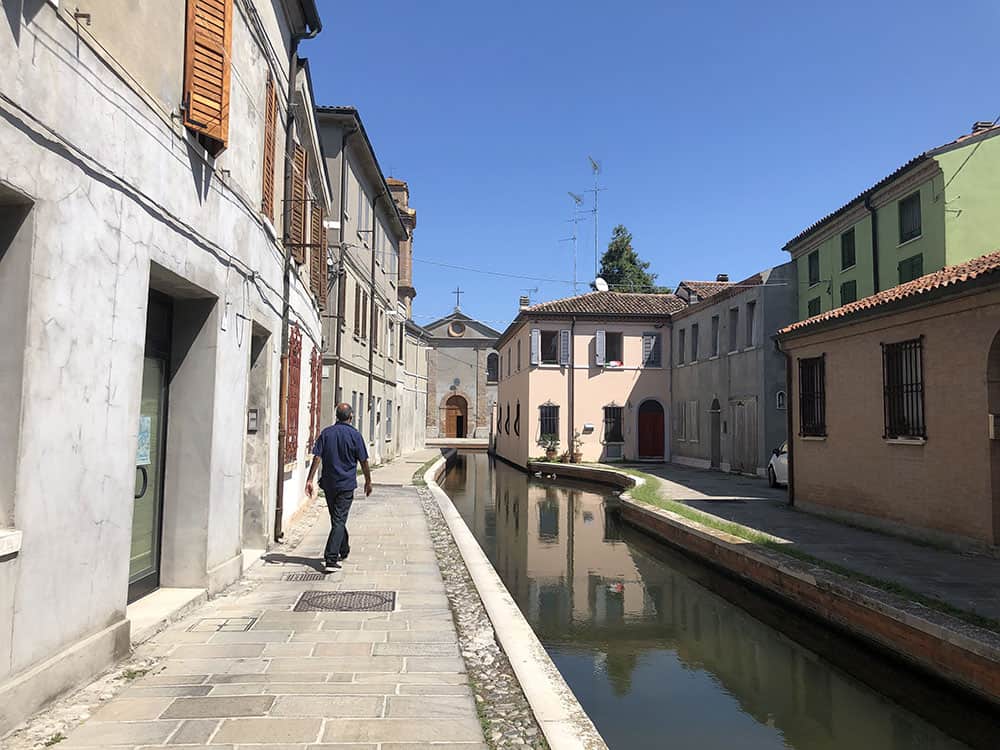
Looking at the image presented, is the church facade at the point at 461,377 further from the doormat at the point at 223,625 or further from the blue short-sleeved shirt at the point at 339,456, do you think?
the doormat at the point at 223,625

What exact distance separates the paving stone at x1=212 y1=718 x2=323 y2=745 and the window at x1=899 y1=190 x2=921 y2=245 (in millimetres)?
19420

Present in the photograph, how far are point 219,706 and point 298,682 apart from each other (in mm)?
501

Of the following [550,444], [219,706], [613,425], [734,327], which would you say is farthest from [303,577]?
[613,425]

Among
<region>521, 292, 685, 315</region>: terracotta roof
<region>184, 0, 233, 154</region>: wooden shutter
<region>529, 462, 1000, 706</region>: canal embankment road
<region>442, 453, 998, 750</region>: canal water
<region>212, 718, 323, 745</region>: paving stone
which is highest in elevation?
<region>521, 292, 685, 315</region>: terracotta roof

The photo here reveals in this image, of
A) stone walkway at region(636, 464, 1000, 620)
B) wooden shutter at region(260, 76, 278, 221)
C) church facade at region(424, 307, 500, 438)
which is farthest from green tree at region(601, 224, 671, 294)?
wooden shutter at region(260, 76, 278, 221)

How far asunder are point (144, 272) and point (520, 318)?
26471 millimetres

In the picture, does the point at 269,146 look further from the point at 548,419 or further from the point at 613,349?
the point at 613,349

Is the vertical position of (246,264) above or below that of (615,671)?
above

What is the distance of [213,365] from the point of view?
6.00 metres

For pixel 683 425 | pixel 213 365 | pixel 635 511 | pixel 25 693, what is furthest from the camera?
pixel 683 425

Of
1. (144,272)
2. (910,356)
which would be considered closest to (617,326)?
(910,356)

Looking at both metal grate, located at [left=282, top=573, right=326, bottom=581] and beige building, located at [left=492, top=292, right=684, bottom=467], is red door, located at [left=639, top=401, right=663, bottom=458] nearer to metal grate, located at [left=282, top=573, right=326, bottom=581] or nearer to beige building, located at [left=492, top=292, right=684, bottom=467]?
beige building, located at [left=492, top=292, right=684, bottom=467]

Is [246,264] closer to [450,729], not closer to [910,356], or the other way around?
[450,729]

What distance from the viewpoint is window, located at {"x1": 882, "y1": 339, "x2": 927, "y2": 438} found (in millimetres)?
10117
